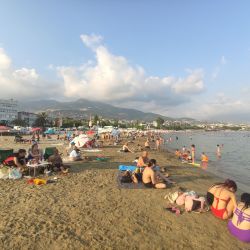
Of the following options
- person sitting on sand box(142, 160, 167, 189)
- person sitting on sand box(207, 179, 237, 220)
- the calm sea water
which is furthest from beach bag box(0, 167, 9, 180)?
the calm sea water

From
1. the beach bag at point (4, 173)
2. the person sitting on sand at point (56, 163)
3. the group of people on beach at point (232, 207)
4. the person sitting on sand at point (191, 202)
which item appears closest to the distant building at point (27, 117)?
the person sitting on sand at point (56, 163)

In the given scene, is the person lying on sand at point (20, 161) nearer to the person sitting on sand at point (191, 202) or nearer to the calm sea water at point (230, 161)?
the person sitting on sand at point (191, 202)

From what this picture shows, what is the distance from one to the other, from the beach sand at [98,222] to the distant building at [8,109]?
106m

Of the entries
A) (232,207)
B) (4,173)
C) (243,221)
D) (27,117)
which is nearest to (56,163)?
(4,173)

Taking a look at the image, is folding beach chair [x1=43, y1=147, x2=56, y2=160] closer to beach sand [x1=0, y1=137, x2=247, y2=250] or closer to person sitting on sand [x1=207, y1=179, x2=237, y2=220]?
beach sand [x1=0, y1=137, x2=247, y2=250]

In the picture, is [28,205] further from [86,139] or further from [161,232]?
[86,139]

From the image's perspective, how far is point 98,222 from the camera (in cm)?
573

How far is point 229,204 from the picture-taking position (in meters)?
6.32

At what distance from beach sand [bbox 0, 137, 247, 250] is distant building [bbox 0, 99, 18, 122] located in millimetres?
105757

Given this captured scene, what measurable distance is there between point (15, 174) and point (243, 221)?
7822mm

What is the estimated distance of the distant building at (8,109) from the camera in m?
105

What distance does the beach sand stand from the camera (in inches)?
190

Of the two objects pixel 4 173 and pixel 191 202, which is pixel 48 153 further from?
pixel 191 202

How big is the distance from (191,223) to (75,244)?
9.31 feet
